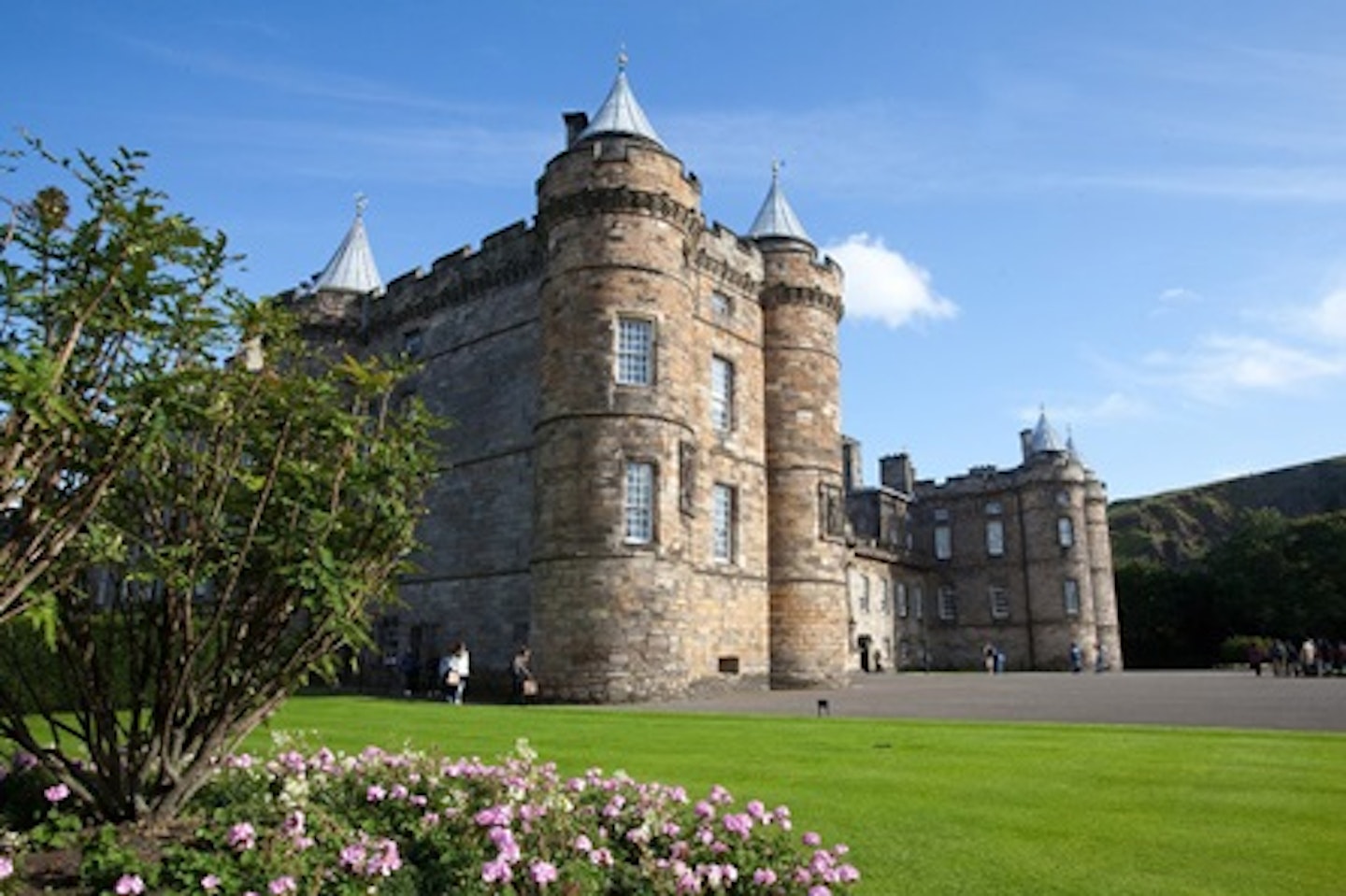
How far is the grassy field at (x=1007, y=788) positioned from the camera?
583 centimetres

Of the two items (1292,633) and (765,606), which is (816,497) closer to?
(765,606)

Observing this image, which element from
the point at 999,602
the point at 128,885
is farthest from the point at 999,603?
the point at 128,885

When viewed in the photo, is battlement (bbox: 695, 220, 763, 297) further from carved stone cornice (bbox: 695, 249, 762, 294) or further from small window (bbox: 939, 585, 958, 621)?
small window (bbox: 939, 585, 958, 621)

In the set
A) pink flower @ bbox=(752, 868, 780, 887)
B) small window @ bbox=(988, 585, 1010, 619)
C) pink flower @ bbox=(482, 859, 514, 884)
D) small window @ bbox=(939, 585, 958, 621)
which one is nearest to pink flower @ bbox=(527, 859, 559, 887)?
pink flower @ bbox=(482, 859, 514, 884)

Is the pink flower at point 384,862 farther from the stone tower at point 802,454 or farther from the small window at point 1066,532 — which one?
the small window at point 1066,532

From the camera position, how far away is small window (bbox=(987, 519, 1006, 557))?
2181 inches

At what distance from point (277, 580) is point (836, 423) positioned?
27.5 metres

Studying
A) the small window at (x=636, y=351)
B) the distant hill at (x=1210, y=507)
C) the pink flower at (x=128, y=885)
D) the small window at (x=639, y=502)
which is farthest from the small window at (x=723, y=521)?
the distant hill at (x=1210, y=507)

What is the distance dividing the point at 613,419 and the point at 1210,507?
86.0 metres

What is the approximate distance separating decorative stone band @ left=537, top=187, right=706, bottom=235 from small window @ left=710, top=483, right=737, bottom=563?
27.6 feet

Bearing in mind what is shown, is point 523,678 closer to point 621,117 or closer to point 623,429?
point 623,429

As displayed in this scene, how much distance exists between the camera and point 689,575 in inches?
974

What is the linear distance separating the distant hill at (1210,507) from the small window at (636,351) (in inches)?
2792

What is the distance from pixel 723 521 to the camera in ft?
96.0
